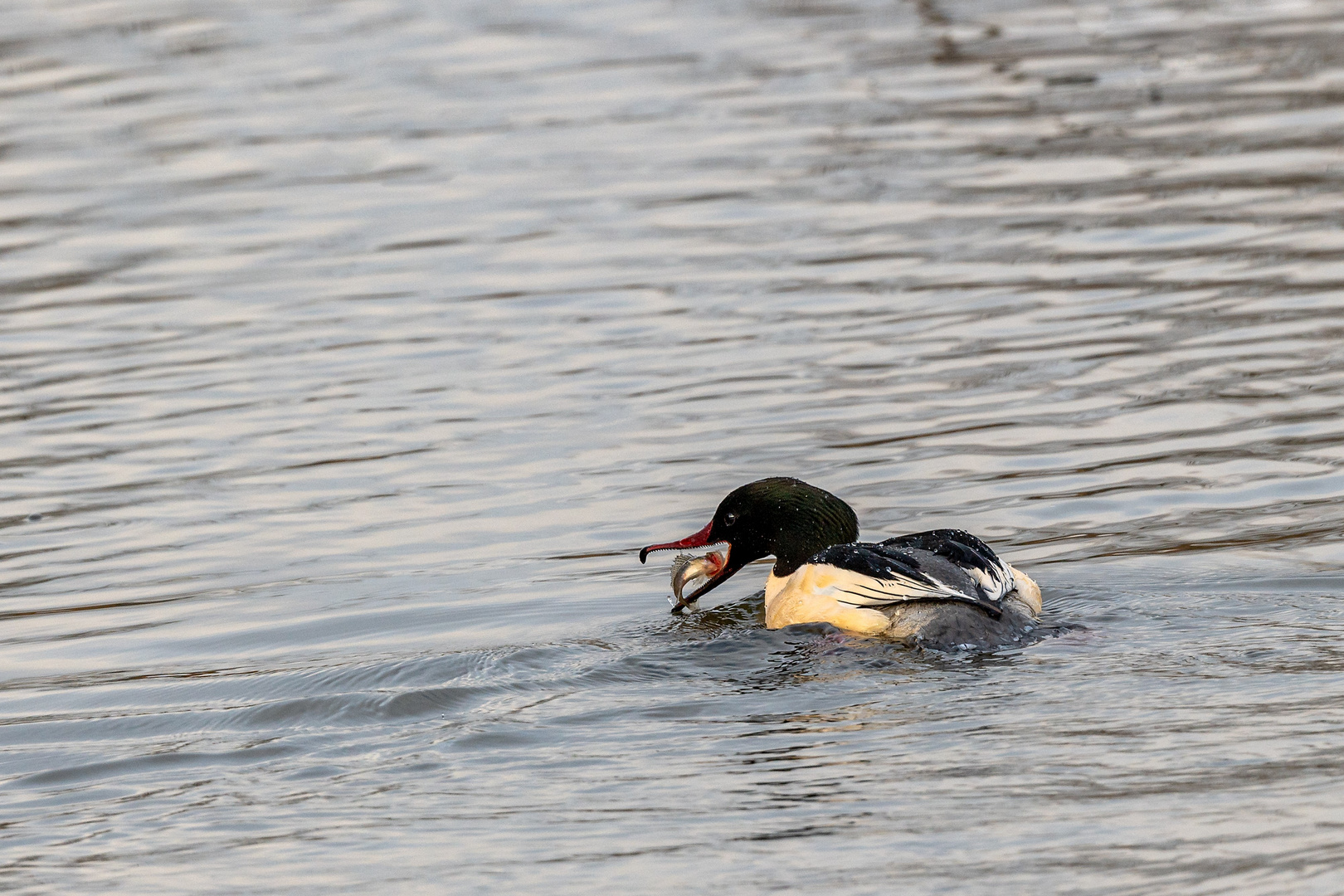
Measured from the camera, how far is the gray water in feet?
18.3

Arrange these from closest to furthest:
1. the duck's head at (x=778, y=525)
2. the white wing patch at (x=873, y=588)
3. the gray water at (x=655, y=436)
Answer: the gray water at (x=655, y=436) < the white wing patch at (x=873, y=588) < the duck's head at (x=778, y=525)

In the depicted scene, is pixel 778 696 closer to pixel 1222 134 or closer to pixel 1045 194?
pixel 1045 194

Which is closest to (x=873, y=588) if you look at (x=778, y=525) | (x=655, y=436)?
(x=778, y=525)

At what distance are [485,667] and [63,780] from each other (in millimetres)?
1442

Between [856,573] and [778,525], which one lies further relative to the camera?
[778,525]

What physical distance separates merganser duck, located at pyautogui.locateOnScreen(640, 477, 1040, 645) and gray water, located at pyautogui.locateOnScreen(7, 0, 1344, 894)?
0.46ft

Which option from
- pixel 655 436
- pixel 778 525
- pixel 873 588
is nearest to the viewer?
pixel 873 588

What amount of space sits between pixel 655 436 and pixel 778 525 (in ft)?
7.00

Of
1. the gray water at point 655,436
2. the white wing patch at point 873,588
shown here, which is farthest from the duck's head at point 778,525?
the white wing patch at point 873,588

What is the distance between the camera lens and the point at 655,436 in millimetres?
10109

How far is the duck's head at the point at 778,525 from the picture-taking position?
26.3 ft

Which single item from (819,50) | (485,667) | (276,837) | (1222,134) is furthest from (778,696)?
(819,50)

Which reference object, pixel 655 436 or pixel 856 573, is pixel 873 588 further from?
pixel 655 436

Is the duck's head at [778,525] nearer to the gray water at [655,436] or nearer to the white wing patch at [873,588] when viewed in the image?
the gray water at [655,436]
